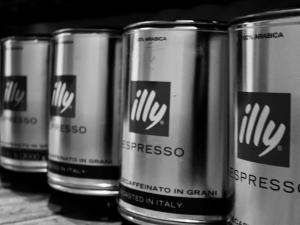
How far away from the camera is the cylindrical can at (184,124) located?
1.98 feet

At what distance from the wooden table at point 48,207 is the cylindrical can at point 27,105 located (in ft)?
0.15

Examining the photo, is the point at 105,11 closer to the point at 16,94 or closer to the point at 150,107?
the point at 16,94

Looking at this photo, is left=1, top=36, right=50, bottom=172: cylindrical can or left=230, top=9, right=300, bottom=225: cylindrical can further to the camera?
left=1, top=36, right=50, bottom=172: cylindrical can

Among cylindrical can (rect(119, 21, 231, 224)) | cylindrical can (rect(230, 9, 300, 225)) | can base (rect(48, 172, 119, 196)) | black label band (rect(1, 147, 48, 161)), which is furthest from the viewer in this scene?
black label band (rect(1, 147, 48, 161))

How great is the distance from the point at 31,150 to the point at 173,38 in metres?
0.43

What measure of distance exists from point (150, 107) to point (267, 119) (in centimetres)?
18

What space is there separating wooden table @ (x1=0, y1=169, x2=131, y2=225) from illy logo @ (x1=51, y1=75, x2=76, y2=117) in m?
0.15

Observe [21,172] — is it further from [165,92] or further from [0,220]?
[165,92]

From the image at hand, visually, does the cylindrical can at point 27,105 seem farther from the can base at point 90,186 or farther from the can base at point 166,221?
the can base at point 166,221

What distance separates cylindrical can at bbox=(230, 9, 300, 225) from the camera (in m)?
0.48

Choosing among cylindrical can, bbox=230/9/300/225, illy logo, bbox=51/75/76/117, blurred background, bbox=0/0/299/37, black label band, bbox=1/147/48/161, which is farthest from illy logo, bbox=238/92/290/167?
black label band, bbox=1/147/48/161

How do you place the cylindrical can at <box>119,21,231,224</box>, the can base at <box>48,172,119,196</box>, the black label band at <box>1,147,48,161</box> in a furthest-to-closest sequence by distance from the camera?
the black label band at <box>1,147,48,161</box> < the can base at <box>48,172,119,196</box> < the cylindrical can at <box>119,21,231,224</box>

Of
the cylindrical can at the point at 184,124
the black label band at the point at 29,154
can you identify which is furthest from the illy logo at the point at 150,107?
the black label band at the point at 29,154

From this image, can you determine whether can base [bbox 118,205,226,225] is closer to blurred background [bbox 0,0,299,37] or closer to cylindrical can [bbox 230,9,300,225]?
cylindrical can [bbox 230,9,300,225]
